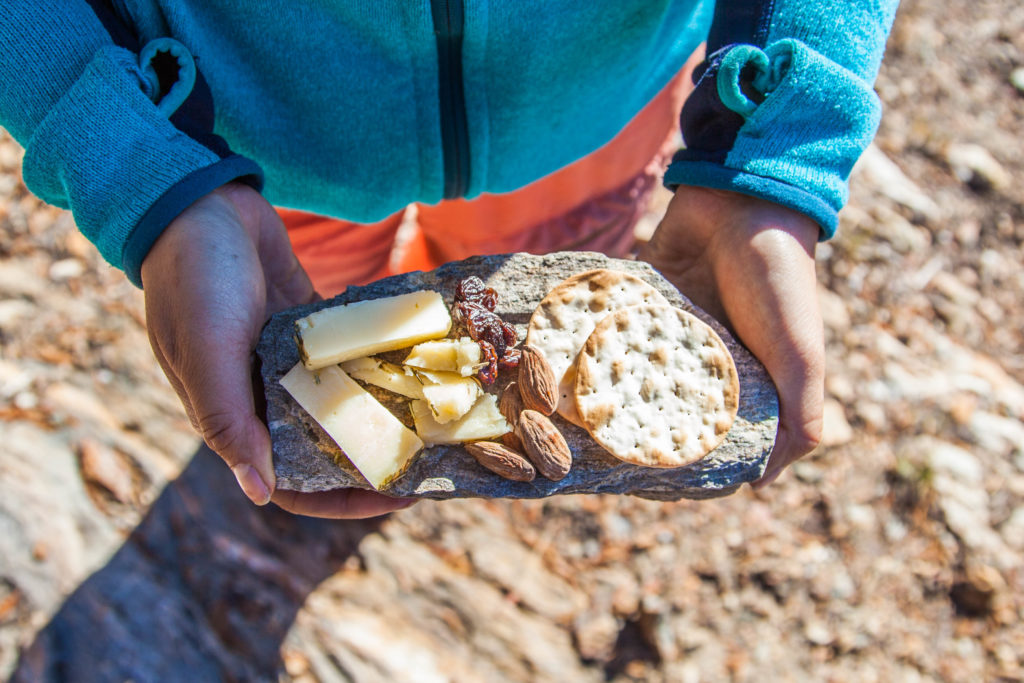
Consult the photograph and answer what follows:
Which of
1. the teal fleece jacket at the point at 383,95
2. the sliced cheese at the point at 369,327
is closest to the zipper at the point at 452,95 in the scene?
the teal fleece jacket at the point at 383,95

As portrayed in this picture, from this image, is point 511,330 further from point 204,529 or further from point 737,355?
point 204,529

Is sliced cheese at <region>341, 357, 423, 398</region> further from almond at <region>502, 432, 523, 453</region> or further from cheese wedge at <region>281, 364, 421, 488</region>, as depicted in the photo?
almond at <region>502, 432, 523, 453</region>

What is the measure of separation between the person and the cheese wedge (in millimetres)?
121

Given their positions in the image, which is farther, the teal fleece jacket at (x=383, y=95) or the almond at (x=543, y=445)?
the almond at (x=543, y=445)

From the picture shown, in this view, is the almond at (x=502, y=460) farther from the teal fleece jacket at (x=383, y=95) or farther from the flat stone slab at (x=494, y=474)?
the teal fleece jacket at (x=383, y=95)

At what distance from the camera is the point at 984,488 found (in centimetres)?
279

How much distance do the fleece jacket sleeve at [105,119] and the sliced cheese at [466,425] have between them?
0.66 metres

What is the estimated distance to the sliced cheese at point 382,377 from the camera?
5.49 ft

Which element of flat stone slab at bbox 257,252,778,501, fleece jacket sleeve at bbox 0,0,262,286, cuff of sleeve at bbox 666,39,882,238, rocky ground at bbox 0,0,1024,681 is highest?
fleece jacket sleeve at bbox 0,0,262,286

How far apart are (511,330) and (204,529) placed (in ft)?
4.33

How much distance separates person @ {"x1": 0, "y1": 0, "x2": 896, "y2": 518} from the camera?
1.48m

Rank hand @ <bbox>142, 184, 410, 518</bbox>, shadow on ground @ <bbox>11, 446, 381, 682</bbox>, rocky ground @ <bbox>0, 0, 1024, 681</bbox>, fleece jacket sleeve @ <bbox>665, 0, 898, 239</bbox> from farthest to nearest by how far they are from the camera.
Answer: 1. rocky ground @ <bbox>0, 0, 1024, 681</bbox>
2. shadow on ground @ <bbox>11, 446, 381, 682</bbox>
3. fleece jacket sleeve @ <bbox>665, 0, 898, 239</bbox>
4. hand @ <bbox>142, 184, 410, 518</bbox>

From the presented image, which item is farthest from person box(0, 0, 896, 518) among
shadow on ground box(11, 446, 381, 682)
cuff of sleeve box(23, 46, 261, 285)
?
shadow on ground box(11, 446, 381, 682)

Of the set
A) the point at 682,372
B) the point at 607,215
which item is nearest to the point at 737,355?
the point at 682,372
